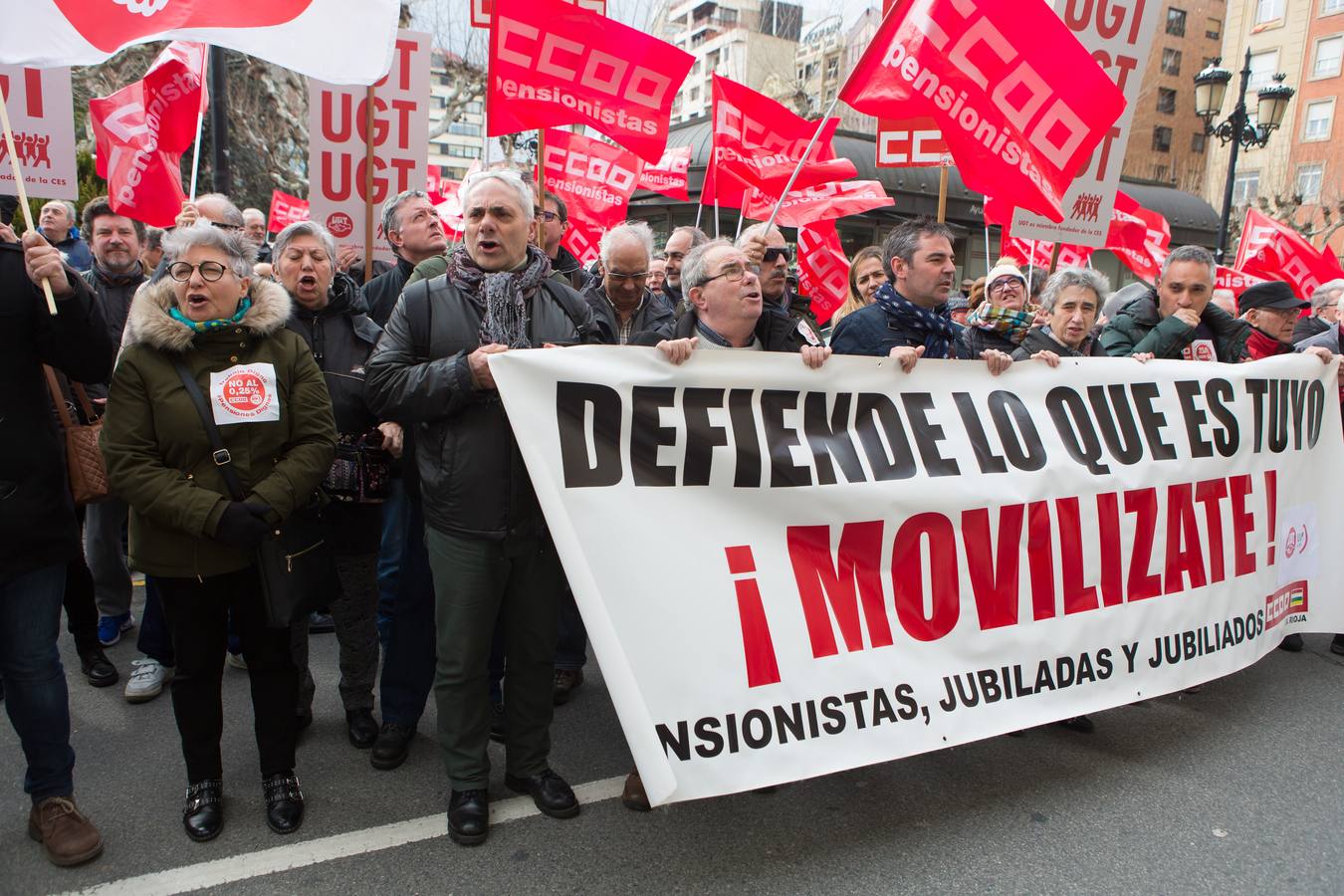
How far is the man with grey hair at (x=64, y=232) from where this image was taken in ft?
19.5

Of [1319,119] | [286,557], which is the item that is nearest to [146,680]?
[286,557]

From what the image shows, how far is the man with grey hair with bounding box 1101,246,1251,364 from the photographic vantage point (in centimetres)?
455

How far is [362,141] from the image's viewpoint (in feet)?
18.7

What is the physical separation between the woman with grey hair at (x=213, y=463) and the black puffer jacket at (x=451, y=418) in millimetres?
322

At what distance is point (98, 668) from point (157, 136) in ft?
10.1

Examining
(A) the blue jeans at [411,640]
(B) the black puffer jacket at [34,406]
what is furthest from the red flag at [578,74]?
(B) the black puffer jacket at [34,406]

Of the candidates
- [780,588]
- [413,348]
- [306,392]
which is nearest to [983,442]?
[780,588]

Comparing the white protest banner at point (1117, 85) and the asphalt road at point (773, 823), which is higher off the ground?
the white protest banner at point (1117, 85)

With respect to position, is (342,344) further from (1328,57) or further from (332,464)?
(1328,57)

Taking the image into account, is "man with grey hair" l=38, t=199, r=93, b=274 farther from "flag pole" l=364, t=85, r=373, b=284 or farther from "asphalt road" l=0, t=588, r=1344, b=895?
"asphalt road" l=0, t=588, r=1344, b=895

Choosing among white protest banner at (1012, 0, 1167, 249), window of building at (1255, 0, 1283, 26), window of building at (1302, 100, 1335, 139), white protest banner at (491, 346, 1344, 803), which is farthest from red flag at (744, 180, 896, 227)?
window of building at (1255, 0, 1283, 26)

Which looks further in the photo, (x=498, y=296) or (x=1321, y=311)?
(x=1321, y=311)

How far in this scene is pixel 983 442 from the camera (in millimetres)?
3389

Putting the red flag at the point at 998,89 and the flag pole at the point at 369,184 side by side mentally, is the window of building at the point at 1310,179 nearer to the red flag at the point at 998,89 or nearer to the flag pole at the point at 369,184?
the red flag at the point at 998,89
